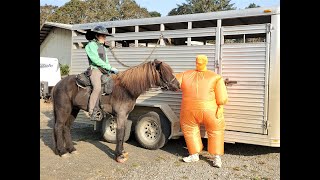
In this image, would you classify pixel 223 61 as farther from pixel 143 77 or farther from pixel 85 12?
pixel 85 12

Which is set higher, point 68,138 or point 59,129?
point 59,129

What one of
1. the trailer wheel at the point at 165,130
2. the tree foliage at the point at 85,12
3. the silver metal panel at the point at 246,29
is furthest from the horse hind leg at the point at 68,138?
the tree foliage at the point at 85,12

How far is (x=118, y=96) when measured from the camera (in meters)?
6.10

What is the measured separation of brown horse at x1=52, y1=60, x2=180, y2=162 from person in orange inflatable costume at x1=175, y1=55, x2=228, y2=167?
344mm

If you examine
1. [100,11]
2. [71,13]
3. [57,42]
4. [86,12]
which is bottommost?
[57,42]

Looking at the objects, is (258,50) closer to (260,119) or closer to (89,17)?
(260,119)

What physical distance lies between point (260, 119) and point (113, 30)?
3.91 m

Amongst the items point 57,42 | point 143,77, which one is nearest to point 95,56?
point 143,77

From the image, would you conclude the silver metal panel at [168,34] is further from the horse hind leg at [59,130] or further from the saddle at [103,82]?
the horse hind leg at [59,130]

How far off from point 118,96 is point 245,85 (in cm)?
240

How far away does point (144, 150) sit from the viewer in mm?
6816

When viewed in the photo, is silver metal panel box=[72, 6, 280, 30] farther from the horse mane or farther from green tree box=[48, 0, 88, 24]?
green tree box=[48, 0, 88, 24]
